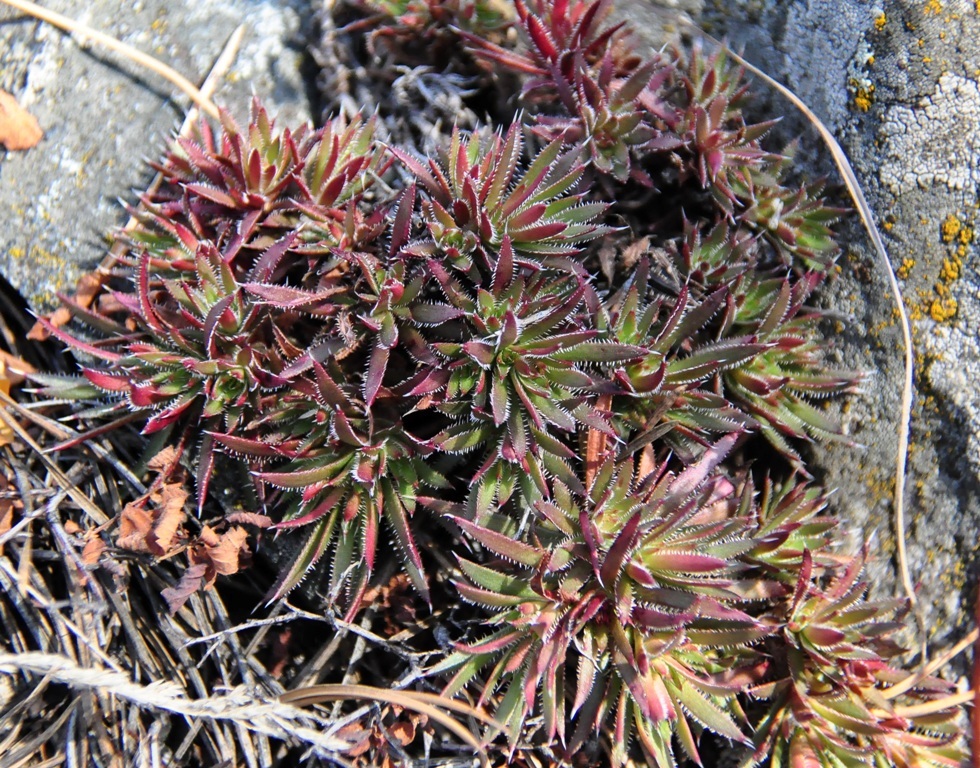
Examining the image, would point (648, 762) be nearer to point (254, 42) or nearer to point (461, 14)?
point (461, 14)

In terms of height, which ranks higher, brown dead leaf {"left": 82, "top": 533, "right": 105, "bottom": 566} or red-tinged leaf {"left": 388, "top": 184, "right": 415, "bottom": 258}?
red-tinged leaf {"left": 388, "top": 184, "right": 415, "bottom": 258}

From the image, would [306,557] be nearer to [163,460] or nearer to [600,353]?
[163,460]

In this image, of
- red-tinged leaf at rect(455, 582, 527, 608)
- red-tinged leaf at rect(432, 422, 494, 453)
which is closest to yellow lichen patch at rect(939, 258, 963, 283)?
red-tinged leaf at rect(432, 422, 494, 453)

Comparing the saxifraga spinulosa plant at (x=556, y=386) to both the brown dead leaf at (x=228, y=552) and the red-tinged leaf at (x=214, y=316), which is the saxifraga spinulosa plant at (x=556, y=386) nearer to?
the red-tinged leaf at (x=214, y=316)

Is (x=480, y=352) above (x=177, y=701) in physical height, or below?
above

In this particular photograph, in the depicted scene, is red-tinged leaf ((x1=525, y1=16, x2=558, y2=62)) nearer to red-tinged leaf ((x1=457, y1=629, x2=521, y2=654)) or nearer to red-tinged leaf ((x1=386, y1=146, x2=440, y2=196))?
red-tinged leaf ((x1=386, y1=146, x2=440, y2=196))

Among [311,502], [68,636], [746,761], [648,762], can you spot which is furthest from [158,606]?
[746,761]

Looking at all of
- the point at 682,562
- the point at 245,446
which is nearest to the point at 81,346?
the point at 245,446
